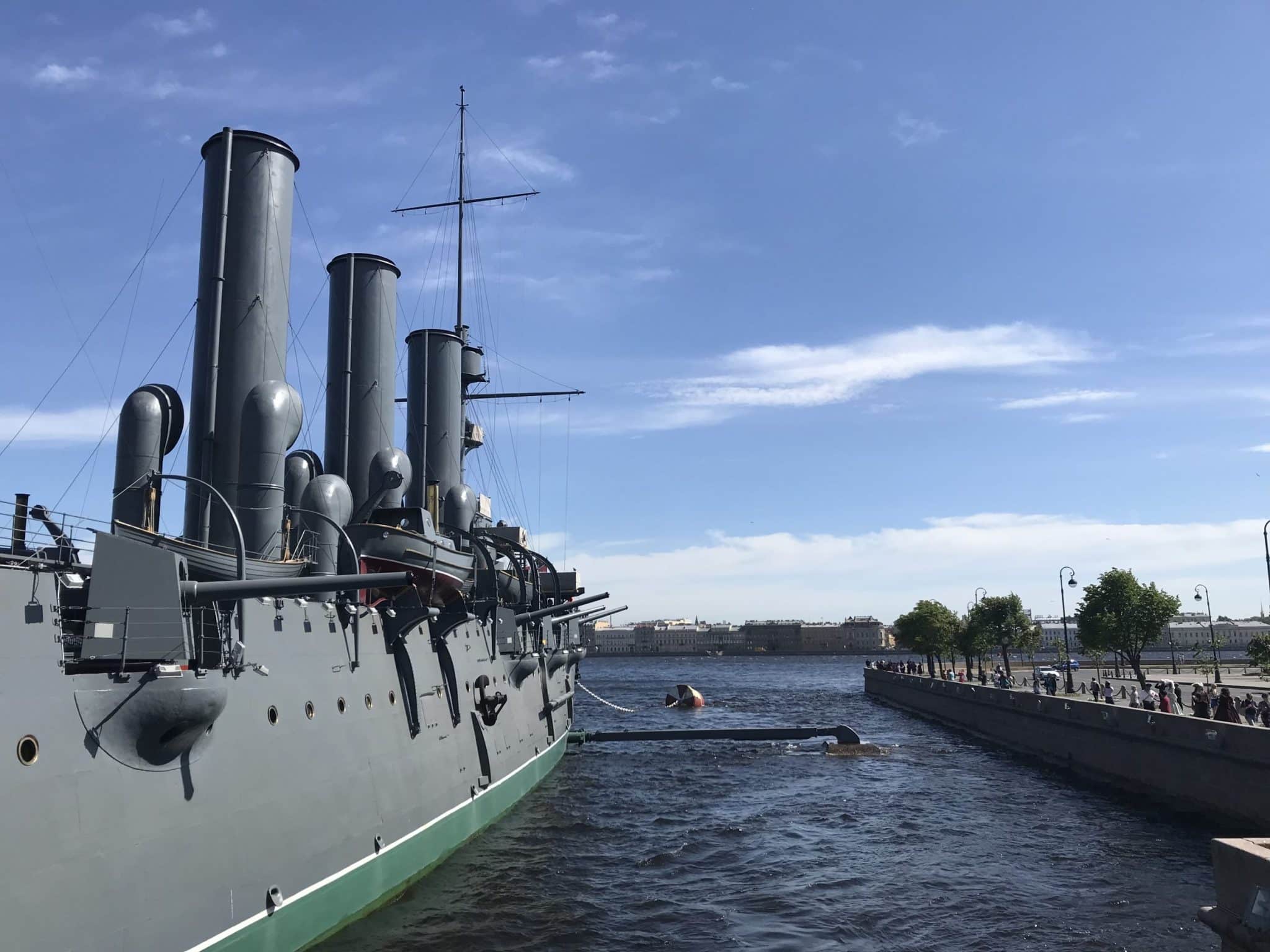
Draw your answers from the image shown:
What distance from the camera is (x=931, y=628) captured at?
8069cm

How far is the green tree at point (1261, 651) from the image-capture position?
39000mm

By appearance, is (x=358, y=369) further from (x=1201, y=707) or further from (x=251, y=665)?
(x=1201, y=707)

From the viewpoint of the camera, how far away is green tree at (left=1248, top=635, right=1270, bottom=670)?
39000 mm

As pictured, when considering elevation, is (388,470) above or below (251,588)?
above

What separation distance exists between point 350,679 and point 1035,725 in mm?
33039

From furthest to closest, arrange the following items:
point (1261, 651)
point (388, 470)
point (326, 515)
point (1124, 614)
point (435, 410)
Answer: point (1124, 614), point (1261, 651), point (435, 410), point (388, 470), point (326, 515)

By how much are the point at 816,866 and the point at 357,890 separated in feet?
36.9

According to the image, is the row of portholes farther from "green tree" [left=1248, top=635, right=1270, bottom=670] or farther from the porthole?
"green tree" [left=1248, top=635, right=1270, bottom=670]

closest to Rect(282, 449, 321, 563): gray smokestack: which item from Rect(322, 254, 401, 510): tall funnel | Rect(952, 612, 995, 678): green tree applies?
Rect(322, 254, 401, 510): tall funnel

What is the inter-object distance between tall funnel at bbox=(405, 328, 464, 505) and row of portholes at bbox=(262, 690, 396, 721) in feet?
57.8

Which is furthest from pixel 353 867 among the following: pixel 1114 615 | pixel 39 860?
pixel 1114 615

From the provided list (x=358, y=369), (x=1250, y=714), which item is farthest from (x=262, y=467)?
(x=1250, y=714)

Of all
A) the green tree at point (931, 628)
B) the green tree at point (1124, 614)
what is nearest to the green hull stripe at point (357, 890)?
the green tree at point (1124, 614)

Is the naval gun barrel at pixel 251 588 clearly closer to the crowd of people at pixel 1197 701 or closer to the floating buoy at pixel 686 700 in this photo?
the crowd of people at pixel 1197 701
